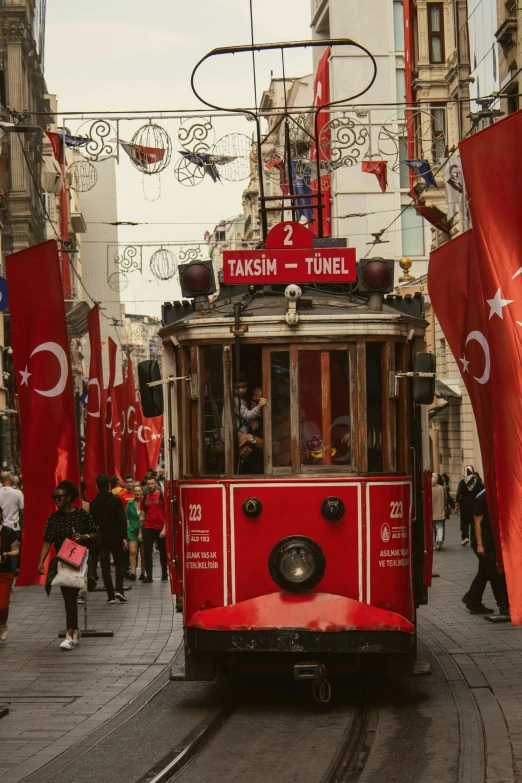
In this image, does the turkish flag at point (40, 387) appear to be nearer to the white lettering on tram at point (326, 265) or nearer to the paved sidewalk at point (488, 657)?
the white lettering on tram at point (326, 265)

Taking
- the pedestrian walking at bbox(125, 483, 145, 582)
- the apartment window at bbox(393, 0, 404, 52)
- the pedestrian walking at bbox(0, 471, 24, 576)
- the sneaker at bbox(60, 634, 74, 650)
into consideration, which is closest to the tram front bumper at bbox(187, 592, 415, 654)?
the sneaker at bbox(60, 634, 74, 650)

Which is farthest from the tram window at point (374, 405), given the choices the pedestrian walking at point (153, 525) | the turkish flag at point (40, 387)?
the pedestrian walking at point (153, 525)

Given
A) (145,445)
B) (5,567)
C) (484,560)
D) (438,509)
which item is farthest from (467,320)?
(145,445)

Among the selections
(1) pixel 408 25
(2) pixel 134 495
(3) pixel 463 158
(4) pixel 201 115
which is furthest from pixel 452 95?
(3) pixel 463 158

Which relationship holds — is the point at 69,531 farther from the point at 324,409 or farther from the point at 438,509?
the point at 438,509

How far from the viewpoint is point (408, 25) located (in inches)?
1912

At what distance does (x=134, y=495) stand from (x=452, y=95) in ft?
77.4

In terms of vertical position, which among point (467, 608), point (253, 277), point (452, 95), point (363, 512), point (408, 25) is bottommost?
point (467, 608)

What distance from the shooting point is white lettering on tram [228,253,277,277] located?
10.3 meters

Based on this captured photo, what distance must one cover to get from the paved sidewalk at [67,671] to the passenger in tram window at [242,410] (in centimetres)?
231

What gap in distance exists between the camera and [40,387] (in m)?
13.1

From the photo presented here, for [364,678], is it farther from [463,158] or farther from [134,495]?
[134,495]

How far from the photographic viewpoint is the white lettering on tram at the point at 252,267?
1031 centimetres

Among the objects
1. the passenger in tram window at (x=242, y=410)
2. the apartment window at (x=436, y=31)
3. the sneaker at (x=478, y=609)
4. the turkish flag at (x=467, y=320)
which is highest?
the apartment window at (x=436, y=31)
